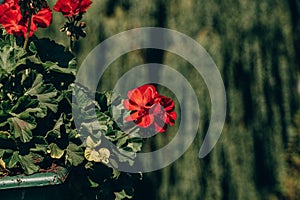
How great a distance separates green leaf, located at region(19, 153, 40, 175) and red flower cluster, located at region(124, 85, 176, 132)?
1.87 feet

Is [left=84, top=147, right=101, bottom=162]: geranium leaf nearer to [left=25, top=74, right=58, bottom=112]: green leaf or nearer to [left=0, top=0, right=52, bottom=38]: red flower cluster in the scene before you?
[left=25, top=74, right=58, bottom=112]: green leaf

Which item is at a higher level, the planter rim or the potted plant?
the potted plant

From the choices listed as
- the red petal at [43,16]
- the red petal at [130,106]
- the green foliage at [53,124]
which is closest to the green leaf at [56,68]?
the green foliage at [53,124]

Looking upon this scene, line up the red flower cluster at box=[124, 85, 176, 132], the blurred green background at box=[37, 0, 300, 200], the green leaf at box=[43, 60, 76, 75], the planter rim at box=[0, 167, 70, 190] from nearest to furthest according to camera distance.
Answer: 1. the planter rim at box=[0, 167, 70, 190]
2. the green leaf at box=[43, 60, 76, 75]
3. the red flower cluster at box=[124, 85, 176, 132]
4. the blurred green background at box=[37, 0, 300, 200]

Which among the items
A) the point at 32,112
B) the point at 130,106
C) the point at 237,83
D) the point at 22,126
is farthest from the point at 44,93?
the point at 237,83

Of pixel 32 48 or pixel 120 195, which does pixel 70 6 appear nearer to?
pixel 32 48

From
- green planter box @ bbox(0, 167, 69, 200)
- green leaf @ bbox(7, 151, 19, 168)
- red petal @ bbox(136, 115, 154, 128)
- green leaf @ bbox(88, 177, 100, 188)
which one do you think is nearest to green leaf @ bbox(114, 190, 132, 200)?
green leaf @ bbox(88, 177, 100, 188)

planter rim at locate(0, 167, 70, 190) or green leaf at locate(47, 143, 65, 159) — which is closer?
planter rim at locate(0, 167, 70, 190)

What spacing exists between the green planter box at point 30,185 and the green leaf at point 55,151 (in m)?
0.15

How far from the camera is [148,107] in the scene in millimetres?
3285

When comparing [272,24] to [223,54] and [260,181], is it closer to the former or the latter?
[223,54]

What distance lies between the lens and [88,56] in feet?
12.6

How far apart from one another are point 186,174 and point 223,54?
708 mm

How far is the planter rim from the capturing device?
2.86 meters
